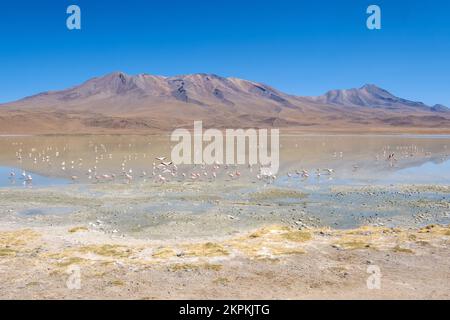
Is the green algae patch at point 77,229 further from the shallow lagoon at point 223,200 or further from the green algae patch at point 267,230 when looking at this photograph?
the green algae patch at point 267,230

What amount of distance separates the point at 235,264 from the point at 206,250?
139 cm

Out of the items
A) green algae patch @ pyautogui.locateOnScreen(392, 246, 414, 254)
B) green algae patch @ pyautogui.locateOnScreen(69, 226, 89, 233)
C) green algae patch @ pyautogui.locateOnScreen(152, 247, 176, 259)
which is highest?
green algae patch @ pyautogui.locateOnScreen(69, 226, 89, 233)

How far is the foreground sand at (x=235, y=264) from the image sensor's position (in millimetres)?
9352

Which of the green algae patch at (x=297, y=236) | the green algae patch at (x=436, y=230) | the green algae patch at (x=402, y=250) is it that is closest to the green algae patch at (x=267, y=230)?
the green algae patch at (x=297, y=236)

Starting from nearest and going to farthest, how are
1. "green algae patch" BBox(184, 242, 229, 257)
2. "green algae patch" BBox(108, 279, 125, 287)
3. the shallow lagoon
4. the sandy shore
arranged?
the sandy shore, "green algae patch" BBox(108, 279, 125, 287), "green algae patch" BBox(184, 242, 229, 257), the shallow lagoon

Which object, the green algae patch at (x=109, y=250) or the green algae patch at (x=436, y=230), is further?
the green algae patch at (x=436, y=230)

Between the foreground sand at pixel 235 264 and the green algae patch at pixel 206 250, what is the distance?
25mm

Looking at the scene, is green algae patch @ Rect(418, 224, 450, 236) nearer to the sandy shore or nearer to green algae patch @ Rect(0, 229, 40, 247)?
the sandy shore

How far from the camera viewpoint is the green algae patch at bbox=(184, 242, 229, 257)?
468 inches

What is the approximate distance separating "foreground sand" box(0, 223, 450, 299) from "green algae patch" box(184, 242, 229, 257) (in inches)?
1.0

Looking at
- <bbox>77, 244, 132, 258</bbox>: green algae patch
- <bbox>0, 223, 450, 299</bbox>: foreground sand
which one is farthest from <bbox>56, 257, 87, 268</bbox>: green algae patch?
<bbox>77, 244, 132, 258</bbox>: green algae patch

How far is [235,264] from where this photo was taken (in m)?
11.1

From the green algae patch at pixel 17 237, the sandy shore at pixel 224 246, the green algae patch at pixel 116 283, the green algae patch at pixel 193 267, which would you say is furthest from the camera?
the green algae patch at pixel 17 237
